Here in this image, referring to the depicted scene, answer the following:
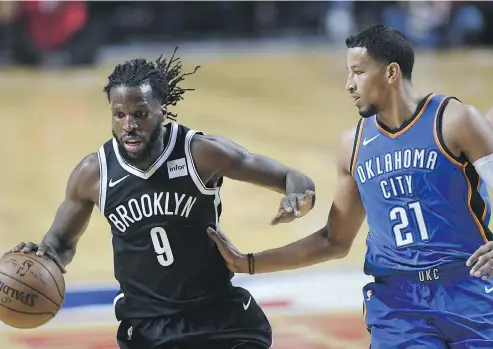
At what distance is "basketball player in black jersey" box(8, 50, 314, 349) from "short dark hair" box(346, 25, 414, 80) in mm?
677

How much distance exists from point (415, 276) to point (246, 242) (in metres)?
3.57

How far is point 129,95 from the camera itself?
169 inches

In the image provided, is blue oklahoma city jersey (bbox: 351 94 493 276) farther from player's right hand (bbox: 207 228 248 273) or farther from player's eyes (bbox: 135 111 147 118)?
player's eyes (bbox: 135 111 147 118)

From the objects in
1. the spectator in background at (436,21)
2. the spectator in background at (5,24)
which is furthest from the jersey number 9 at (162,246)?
the spectator in background at (436,21)

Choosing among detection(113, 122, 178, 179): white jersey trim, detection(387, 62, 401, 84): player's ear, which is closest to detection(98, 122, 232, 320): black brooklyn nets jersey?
detection(113, 122, 178, 179): white jersey trim

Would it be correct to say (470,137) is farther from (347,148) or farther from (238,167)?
(238,167)

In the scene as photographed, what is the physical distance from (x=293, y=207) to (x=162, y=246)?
660 mm

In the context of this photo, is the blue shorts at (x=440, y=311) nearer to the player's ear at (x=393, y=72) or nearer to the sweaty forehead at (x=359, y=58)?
the player's ear at (x=393, y=72)

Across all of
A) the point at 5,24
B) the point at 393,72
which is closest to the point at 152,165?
the point at 393,72

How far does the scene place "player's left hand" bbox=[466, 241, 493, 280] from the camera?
3816 mm

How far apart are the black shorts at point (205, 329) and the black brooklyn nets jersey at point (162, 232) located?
50mm

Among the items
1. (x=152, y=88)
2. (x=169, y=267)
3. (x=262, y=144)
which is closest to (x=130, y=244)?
(x=169, y=267)

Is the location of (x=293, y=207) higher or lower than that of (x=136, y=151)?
lower

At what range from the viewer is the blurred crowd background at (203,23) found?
1912 centimetres
